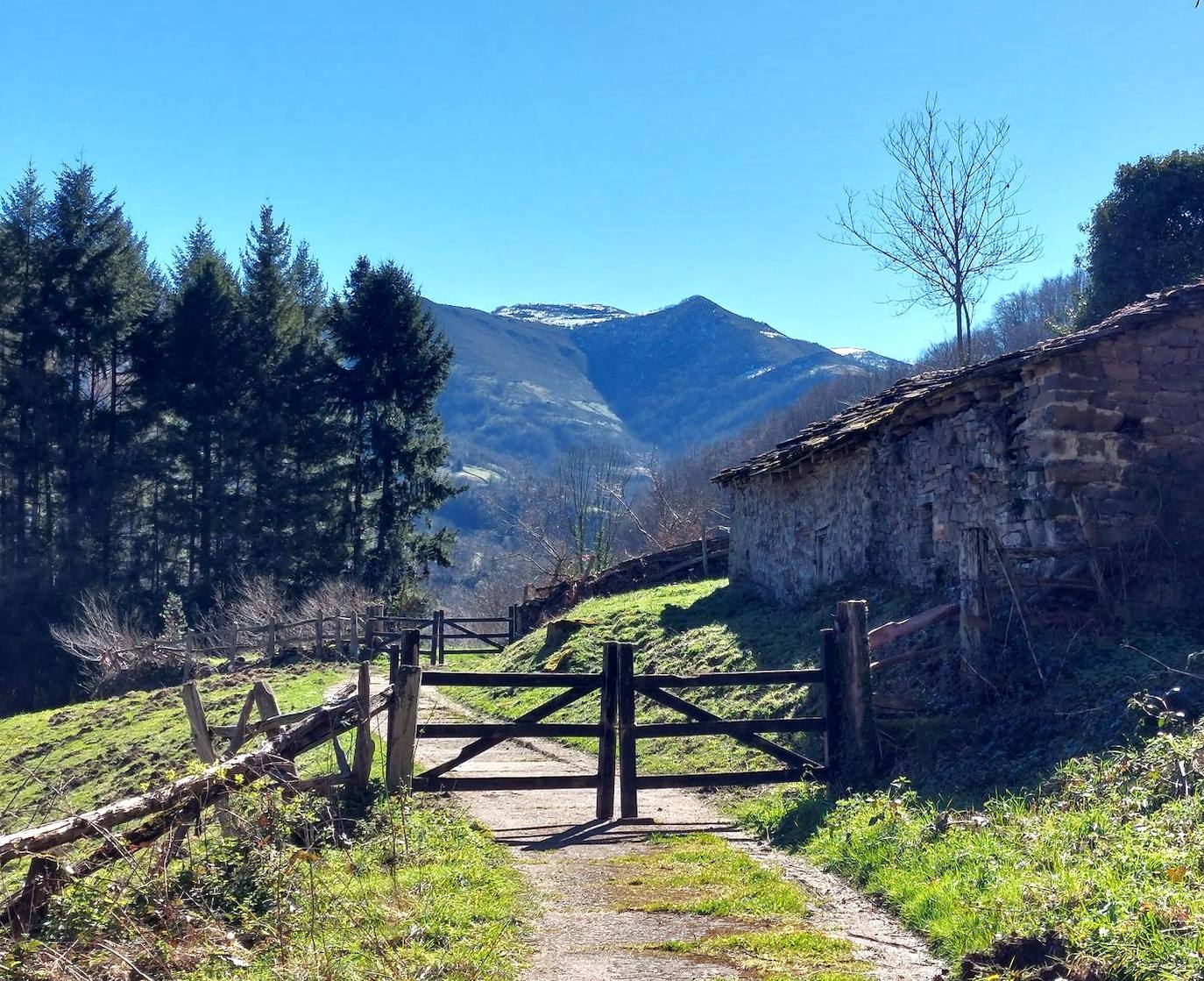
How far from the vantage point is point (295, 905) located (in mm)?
5809

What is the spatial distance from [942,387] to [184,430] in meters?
33.1

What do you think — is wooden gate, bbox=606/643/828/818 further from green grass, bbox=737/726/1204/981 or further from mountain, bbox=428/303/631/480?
mountain, bbox=428/303/631/480

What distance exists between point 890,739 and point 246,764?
5667 millimetres

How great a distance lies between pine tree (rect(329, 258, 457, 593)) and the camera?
136ft

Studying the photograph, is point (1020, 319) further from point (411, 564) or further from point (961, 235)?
point (411, 564)

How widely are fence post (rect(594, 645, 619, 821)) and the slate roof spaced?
672cm

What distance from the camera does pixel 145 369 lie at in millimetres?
40094

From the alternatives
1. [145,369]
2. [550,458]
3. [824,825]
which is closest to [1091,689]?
[824,825]

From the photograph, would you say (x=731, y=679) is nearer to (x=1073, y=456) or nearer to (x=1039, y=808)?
(x=1039, y=808)

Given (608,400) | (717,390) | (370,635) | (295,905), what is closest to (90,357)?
(370,635)

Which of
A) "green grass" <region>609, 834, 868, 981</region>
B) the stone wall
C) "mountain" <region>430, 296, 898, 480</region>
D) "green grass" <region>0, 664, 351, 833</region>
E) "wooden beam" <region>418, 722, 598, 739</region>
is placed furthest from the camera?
"mountain" <region>430, 296, 898, 480</region>

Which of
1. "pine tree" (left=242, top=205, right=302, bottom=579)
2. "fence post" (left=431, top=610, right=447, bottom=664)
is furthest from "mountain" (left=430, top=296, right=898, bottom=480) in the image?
"fence post" (left=431, top=610, right=447, bottom=664)

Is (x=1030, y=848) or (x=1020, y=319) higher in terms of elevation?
(x=1020, y=319)

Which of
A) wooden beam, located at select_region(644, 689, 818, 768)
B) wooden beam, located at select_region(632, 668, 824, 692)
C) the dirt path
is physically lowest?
the dirt path
